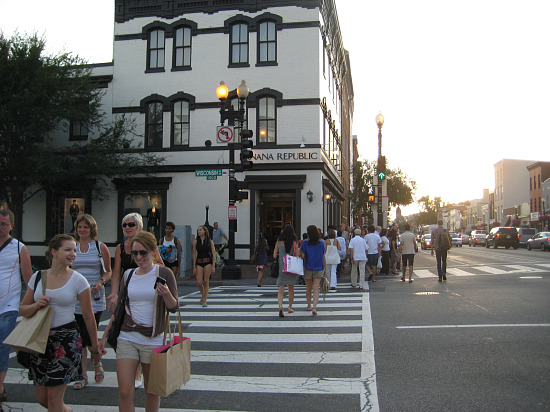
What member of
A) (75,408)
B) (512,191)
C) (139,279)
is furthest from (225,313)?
(512,191)

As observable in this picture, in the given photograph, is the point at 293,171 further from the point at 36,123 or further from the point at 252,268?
the point at 36,123

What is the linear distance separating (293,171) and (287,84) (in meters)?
3.97

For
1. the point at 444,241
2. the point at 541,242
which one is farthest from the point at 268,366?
the point at 541,242

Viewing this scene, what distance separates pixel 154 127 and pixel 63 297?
797 inches

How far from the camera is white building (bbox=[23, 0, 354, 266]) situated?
2211cm

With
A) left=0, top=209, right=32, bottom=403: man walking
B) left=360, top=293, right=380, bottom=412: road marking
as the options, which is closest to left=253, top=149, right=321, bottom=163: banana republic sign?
left=360, top=293, right=380, bottom=412: road marking

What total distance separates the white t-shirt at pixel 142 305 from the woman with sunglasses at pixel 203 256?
7.30m

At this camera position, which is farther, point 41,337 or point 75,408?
point 75,408

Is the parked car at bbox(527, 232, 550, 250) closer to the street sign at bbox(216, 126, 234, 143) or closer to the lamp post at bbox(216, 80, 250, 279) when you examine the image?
the lamp post at bbox(216, 80, 250, 279)

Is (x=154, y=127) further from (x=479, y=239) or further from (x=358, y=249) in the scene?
(x=479, y=239)

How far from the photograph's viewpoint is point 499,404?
15.9ft

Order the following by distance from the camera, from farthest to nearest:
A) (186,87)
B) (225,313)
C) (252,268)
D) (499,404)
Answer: (186,87) → (252,268) → (225,313) → (499,404)

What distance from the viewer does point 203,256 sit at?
460 inches

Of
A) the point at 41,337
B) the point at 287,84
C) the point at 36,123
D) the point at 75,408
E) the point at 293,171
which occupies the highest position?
the point at 287,84
